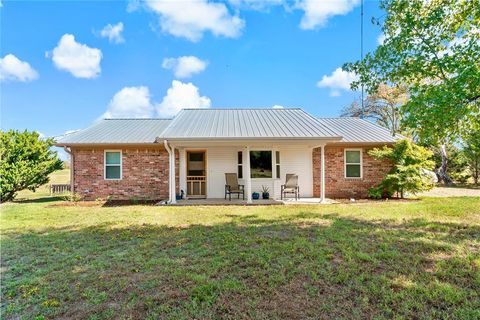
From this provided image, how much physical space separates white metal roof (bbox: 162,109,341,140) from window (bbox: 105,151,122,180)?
3119mm

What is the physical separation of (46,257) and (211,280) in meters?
3.16

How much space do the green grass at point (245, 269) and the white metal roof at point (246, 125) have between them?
3.91m

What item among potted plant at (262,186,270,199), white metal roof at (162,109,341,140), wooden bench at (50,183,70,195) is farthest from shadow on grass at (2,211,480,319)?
wooden bench at (50,183,70,195)

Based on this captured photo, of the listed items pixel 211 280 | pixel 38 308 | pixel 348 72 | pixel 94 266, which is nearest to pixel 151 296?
pixel 211 280

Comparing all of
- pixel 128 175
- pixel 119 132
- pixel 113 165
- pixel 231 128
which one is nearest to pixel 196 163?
pixel 231 128

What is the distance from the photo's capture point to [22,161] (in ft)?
39.9

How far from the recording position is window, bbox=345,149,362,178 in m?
12.5

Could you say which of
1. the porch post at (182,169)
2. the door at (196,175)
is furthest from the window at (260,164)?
the porch post at (182,169)

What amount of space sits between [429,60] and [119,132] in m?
12.7

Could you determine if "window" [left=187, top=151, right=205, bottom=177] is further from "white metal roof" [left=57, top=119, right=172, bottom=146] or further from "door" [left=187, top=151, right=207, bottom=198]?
"white metal roof" [left=57, top=119, right=172, bottom=146]

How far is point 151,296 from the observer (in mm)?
3217

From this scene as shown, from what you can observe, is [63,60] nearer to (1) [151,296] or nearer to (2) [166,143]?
(2) [166,143]

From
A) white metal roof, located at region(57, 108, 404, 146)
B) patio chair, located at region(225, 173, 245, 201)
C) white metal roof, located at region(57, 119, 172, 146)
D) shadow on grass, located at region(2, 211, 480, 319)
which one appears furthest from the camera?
white metal roof, located at region(57, 119, 172, 146)

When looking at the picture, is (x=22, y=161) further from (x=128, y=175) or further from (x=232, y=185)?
(x=232, y=185)
